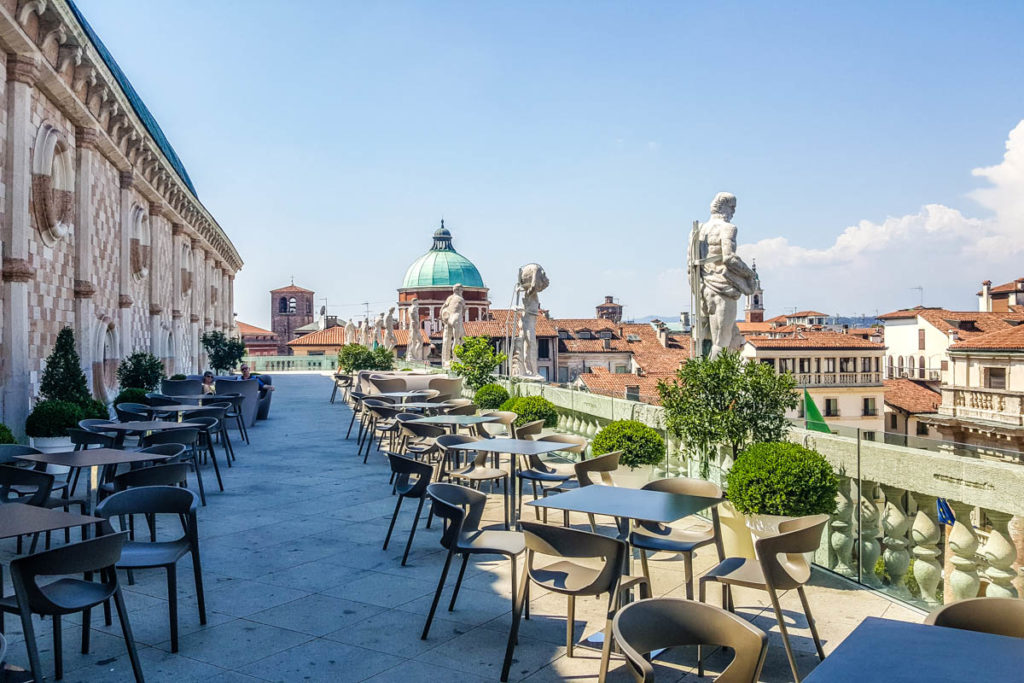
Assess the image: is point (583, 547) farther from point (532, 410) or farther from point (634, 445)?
point (532, 410)

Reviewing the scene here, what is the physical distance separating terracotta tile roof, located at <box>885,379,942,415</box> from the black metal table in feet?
143

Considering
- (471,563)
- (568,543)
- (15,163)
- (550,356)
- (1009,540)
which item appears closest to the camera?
(568,543)

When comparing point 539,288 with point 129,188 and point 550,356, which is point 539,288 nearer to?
point 129,188

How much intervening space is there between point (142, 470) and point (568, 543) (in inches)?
138

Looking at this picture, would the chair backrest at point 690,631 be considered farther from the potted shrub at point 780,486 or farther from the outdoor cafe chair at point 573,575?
the potted shrub at point 780,486

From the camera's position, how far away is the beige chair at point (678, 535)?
195 inches

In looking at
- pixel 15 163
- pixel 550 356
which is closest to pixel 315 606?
pixel 15 163

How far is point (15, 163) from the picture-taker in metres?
11.2

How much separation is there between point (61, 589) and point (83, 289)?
11928 millimetres

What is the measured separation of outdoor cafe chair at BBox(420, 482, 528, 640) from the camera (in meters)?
4.83

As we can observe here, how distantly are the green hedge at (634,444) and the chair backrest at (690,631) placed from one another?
4.88m

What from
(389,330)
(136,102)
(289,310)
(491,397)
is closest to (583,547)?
(491,397)

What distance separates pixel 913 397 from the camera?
150 ft

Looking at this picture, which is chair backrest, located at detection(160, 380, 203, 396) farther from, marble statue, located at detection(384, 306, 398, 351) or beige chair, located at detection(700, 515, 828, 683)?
marble statue, located at detection(384, 306, 398, 351)
